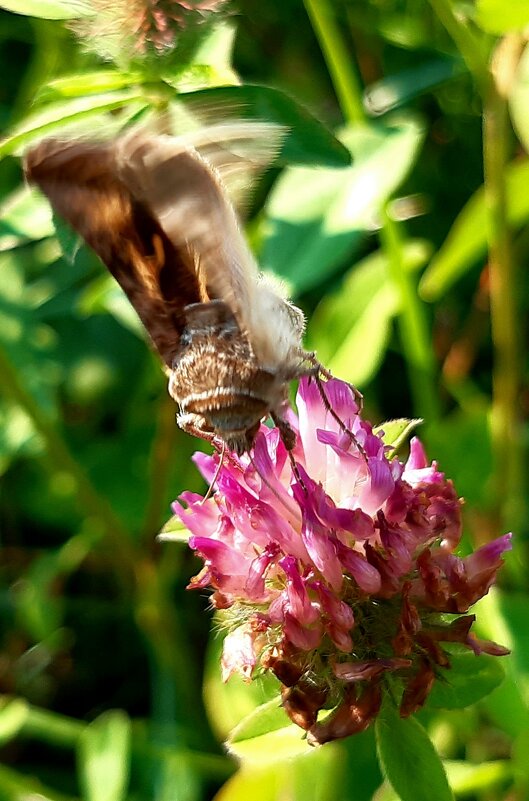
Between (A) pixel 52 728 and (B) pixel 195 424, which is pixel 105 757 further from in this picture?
(B) pixel 195 424

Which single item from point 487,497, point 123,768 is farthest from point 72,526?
point 487,497

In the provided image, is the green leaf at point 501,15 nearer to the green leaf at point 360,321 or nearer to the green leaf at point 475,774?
the green leaf at point 360,321

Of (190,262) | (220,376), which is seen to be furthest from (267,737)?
(190,262)

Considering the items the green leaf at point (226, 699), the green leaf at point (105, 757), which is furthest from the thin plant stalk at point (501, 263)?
the green leaf at point (105, 757)

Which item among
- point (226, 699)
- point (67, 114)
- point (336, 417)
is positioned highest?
point (67, 114)

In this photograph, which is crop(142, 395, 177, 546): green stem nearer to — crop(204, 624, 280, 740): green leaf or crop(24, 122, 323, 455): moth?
crop(204, 624, 280, 740): green leaf
